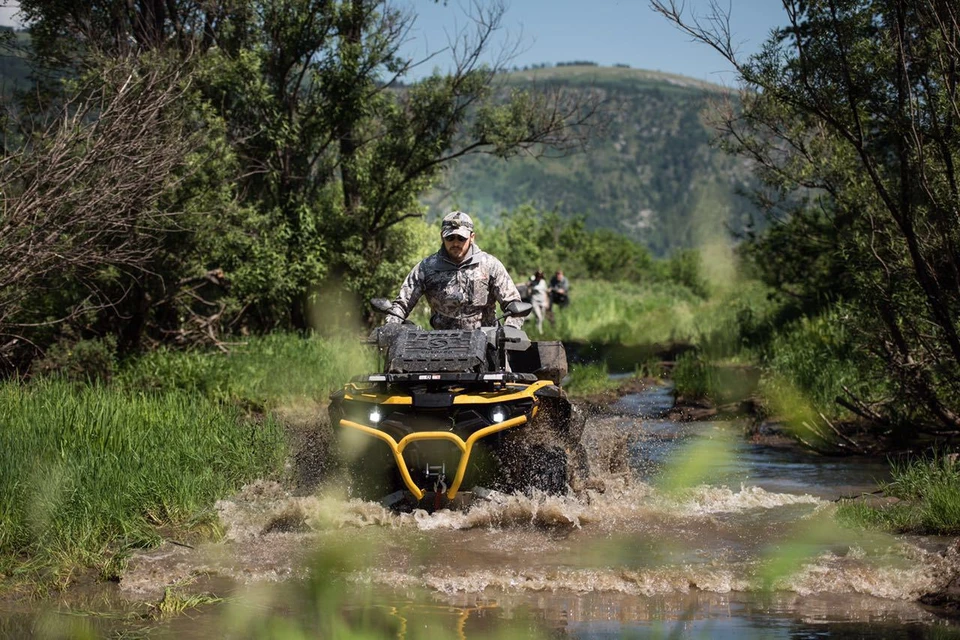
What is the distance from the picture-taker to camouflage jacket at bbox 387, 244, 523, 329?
10820 mm

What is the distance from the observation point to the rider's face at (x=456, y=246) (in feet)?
35.0

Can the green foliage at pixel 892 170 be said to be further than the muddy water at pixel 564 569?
Yes

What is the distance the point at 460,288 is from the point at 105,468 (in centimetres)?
336

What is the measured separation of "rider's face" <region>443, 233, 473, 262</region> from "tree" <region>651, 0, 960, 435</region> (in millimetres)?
2532

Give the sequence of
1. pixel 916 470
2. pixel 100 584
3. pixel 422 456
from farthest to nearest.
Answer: pixel 916 470 < pixel 422 456 < pixel 100 584

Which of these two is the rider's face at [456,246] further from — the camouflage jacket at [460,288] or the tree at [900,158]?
the tree at [900,158]

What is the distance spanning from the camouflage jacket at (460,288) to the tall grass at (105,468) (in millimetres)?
2141

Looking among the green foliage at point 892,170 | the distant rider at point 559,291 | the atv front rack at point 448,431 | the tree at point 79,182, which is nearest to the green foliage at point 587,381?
the green foliage at point 892,170

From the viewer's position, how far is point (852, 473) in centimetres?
1247

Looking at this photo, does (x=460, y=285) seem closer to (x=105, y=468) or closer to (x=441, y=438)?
(x=441, y=438)

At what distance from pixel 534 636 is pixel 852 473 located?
21.9 ft

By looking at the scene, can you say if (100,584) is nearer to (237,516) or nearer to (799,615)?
(237,516)

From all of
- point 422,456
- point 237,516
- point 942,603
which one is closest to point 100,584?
point 237,516

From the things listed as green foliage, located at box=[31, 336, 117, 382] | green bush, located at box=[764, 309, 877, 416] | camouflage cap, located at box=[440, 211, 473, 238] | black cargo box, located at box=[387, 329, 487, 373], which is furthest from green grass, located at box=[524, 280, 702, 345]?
black cargo box, located at box=[387, 329, 487, 373]
